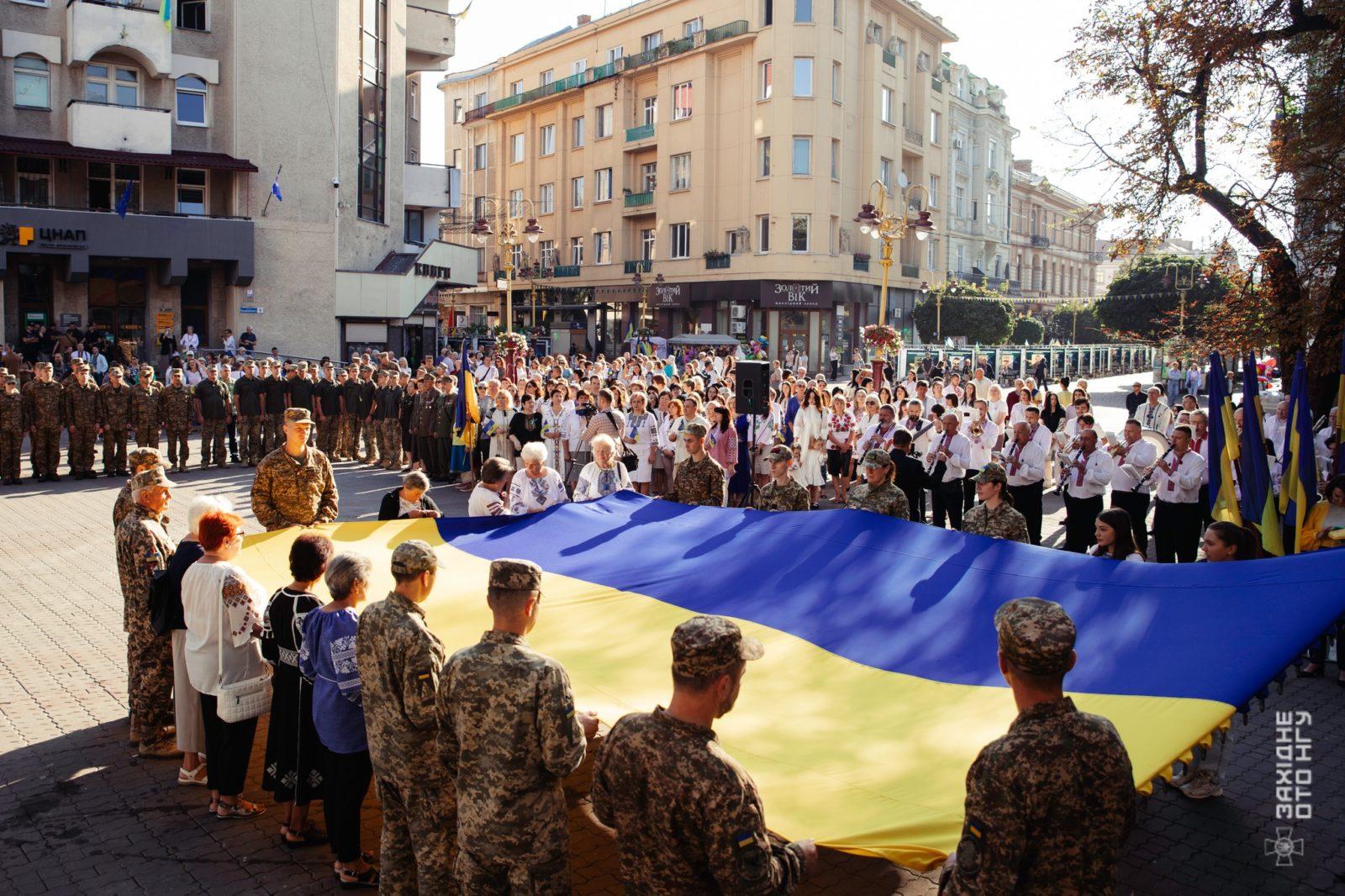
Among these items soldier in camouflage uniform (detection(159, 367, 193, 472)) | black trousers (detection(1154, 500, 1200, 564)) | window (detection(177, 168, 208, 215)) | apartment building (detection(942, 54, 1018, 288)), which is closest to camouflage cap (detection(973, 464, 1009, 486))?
black trousers (detection(1154, 500, 1200, 564))

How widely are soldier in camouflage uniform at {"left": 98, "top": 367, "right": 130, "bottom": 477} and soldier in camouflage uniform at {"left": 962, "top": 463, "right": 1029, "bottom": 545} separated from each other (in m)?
17.1

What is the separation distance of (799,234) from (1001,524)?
4350 cm

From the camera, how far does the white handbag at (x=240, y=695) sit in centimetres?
616

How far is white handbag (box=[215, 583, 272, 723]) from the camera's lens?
6164 millimetres

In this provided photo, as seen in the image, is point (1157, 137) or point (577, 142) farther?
point (577, 142)

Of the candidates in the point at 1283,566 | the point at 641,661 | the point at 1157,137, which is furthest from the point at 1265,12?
the point at 641,661

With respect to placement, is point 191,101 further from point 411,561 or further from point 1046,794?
point 1046,794

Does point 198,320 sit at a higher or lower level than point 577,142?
lower

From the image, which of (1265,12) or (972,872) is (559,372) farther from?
(972,872)

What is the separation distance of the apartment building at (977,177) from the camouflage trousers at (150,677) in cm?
6040

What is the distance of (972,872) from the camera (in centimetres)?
338

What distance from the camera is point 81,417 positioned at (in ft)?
63.0

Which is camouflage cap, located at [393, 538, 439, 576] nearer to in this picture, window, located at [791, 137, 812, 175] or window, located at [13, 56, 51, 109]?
window, located at [13, 56, 51, 109]

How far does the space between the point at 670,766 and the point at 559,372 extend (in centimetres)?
2277
